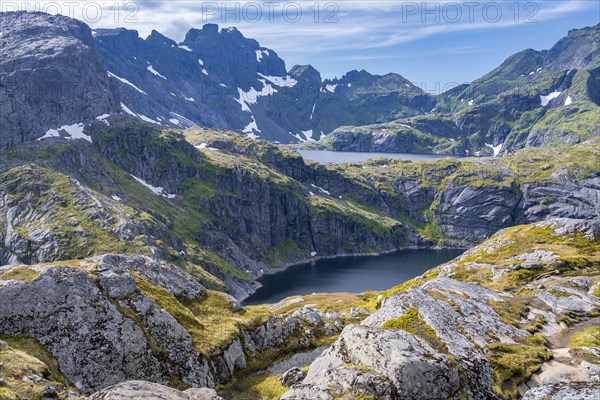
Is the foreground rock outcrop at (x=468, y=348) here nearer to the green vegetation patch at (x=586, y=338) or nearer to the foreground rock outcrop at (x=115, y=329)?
the green vegetation patch at (x=586, y=338)

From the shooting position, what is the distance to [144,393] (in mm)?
19688

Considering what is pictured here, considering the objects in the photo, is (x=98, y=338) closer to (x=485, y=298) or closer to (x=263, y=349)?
(x=263, y=349)

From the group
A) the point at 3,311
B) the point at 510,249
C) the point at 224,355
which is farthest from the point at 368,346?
the point at 510,249

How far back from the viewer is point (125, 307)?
3067cm

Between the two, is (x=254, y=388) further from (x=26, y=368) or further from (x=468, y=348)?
(x=468, y=348)

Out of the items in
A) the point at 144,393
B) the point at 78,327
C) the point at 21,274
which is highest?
the point at 21,274

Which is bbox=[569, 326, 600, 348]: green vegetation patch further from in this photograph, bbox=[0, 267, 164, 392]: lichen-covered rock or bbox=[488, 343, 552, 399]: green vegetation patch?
bbox=[0, 267, 164, 392]: lichen-covered rock

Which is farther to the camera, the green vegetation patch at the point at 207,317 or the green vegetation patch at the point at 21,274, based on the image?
the green vegetation patch at the point at 207,317

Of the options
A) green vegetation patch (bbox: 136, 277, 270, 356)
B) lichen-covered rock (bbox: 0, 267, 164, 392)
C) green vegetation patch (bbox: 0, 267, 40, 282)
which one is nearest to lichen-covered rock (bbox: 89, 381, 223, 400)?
lichen-covered rock (bbox: 0, 267, 164, 392)

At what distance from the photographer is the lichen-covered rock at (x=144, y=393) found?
19.1m

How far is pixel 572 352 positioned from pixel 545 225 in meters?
59.9

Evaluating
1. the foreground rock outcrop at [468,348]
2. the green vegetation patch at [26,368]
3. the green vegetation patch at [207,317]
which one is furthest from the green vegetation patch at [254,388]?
the green vegetation patch at [26,368]

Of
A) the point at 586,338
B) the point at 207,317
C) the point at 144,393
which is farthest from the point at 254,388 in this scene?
the point at 586,338

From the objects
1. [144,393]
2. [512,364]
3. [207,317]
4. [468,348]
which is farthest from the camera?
[207,317]
